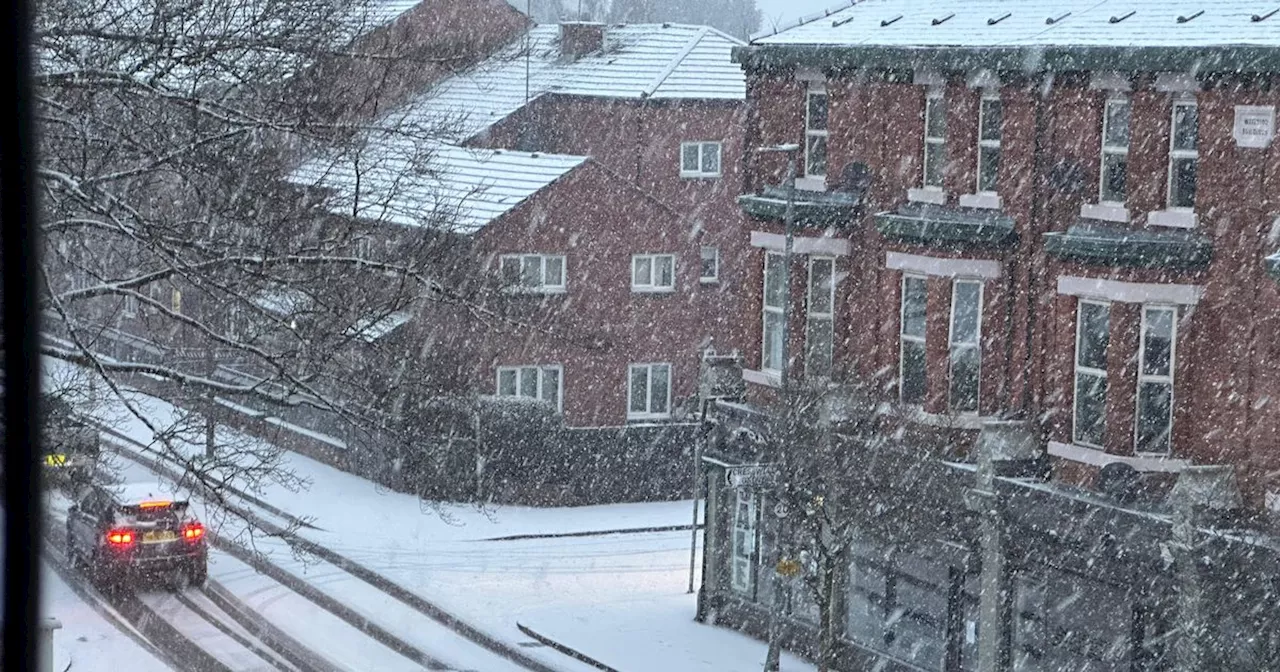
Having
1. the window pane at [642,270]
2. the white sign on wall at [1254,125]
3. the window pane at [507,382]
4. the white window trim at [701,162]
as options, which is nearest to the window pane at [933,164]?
the white sign on wall at [1254,125]

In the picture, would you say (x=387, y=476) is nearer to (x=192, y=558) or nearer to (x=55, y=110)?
(x=192, y=558)

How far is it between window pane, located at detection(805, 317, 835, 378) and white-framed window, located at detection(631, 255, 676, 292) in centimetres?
1298

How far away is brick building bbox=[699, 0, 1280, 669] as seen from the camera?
18.0 metres

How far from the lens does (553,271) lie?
35.9 meters

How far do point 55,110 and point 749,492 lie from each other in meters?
14.9

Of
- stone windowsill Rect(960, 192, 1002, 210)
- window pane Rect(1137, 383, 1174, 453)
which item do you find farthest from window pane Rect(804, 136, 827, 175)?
window pane Rect(1137, 383, 1174, 453)

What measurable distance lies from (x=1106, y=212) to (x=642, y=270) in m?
18.6

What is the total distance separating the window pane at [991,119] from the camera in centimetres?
2112

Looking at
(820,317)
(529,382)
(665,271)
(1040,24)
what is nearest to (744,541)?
(820,317)

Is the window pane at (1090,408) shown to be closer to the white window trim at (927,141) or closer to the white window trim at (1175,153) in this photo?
the white window trim at (1175,153)

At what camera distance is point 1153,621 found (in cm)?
1844

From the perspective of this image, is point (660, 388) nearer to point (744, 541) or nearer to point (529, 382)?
point (529, 382)

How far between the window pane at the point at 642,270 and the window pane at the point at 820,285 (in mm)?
13008

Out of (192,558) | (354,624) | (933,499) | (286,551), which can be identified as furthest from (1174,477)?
(286,551)
